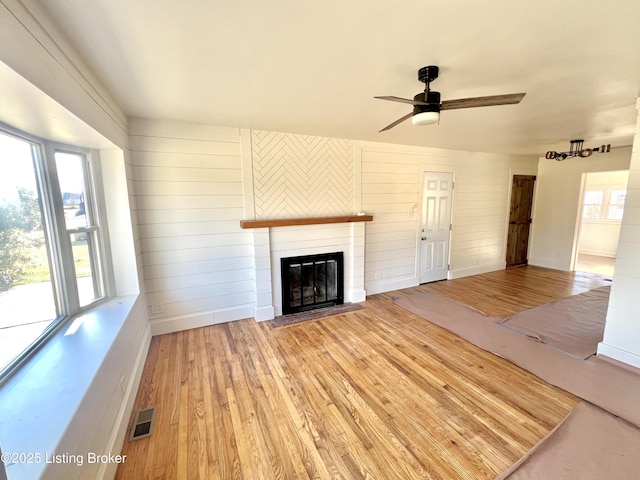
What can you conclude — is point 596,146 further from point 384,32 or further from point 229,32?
point 229,32

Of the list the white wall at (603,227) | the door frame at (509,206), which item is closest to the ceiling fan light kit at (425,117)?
the door frame at (509,206)

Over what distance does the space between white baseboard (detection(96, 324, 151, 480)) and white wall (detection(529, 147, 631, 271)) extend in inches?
302

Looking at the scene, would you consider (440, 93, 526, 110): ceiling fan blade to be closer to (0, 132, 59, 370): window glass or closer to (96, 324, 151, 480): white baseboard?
(0, 132, 59, 370): window glass

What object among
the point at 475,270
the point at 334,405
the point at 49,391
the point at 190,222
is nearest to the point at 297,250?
the point at 190,222

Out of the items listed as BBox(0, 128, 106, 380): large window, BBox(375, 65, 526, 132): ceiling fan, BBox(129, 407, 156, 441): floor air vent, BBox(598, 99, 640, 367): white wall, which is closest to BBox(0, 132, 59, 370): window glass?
BBox(0, 128, 106, 380): large window

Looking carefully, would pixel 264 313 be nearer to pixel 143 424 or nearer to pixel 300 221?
pixel 300 221

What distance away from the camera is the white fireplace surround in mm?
3547

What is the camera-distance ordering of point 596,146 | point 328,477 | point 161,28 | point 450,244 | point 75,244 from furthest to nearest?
point 450,244 < point 596,146 < point 75,244 < point 328,477 < point 161,28

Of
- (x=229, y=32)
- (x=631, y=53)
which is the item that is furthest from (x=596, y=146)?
(x=229, y=32)

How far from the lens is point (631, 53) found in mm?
1661

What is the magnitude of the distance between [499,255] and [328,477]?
235 inches

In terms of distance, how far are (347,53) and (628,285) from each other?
3192mm

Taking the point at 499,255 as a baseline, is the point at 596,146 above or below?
above

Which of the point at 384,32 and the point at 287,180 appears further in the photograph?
the point at 287,180
